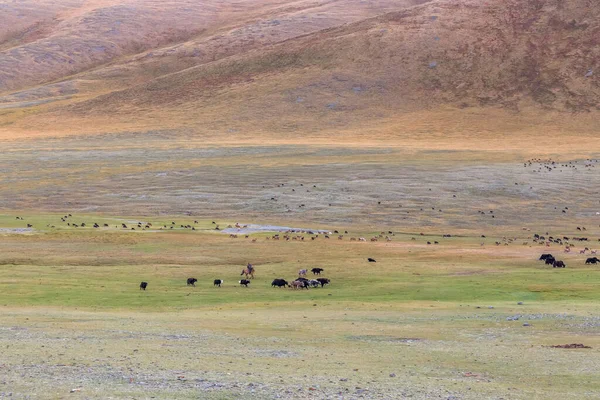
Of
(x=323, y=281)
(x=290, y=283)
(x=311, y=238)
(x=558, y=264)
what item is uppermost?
(x=311, y=238)

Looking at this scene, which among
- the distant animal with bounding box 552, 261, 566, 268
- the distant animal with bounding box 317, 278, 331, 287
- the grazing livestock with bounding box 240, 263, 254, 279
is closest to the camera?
the distant animal with bounding box 317, 278, 331, 287

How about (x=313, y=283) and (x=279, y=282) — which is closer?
(x=279, y=282)

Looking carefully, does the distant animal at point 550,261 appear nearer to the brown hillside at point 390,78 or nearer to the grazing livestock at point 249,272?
the grazing livestock at point 249,272

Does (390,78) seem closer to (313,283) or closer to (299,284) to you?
(313,283)

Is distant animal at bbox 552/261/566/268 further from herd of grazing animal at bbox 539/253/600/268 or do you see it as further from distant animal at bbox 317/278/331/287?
distant animal at bbox 317/278/331/287

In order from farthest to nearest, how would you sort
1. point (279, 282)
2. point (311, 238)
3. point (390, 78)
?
point (390, 78), point (311, 238), point (279, 282)

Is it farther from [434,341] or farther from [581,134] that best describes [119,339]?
[581,134]

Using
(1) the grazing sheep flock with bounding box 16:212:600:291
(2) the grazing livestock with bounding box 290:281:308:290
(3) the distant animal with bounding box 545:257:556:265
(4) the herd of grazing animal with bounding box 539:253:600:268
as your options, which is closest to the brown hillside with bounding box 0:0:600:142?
(1) the grazing sheep flock with bounding box 16:212:600:291

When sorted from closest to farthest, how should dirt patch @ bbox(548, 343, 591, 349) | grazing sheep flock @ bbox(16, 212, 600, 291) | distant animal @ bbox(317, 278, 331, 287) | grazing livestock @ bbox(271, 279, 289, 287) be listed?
dirt patch @ bbox(548, 343, 591, 349), grazing livestock @ bbox(271, 279, 289, 287), grazing sheep flock @ bbox(16, 212, 600, 291), distant animal @ bbox(317, 278, 331, 287)

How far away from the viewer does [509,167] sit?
90.5 meters

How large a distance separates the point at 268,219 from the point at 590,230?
2447 cm

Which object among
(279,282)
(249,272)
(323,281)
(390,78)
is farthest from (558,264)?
(390,78)

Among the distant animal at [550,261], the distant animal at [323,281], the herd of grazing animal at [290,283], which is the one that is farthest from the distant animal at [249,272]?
the distant animal at [550,261]

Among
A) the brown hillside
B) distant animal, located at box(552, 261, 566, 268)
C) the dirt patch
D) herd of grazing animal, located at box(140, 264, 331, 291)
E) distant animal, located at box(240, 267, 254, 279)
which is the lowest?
the dirt patch
